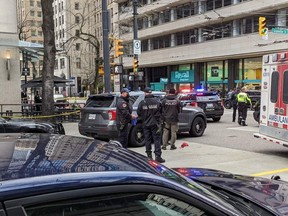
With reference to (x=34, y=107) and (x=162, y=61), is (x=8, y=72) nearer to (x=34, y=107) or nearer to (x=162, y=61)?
(x=34, y=107)

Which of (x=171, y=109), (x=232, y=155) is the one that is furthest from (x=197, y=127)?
(x=232, y=155)

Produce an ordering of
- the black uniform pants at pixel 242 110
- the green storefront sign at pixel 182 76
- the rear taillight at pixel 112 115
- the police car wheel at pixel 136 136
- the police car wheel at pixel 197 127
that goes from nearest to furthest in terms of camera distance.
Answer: the rear taillight at pixel 112 115 < the police car wheel at pixel 136 136 < the police car wheel at pixel 197 127 < the black uniform pants at pixel 242 110 < the green storefront sign at pixel 182 76

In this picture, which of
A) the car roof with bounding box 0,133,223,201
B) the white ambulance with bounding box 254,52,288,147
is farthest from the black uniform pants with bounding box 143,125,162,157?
the car roof with bounding box 0,133,223,201

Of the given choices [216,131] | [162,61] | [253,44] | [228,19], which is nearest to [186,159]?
[216,131]

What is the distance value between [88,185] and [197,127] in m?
12.0

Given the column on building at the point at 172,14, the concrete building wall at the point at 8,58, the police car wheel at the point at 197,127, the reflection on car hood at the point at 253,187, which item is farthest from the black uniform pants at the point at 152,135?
the column on building at the point at 172,14

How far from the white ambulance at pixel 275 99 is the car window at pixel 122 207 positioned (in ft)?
25.5

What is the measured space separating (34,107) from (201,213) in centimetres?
1962

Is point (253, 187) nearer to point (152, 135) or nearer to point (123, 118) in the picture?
point (152, 135)

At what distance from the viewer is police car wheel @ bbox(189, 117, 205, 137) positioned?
1319 centimetres

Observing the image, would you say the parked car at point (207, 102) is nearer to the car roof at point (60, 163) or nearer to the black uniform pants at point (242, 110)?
the black uniform pants at point (242, 110)

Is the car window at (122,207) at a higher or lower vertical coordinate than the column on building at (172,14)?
lower

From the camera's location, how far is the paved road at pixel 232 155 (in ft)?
26.4

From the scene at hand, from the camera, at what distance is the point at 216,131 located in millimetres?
14977
